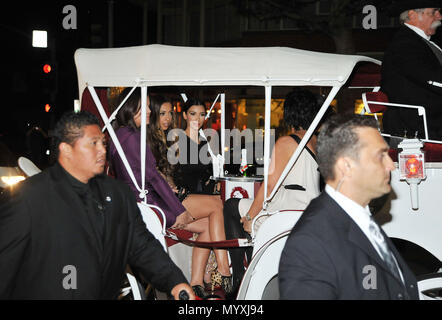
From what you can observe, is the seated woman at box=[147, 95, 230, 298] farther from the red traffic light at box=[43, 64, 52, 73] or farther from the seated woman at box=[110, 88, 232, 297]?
the red traffic light at box=[43, 64, 52, 73]

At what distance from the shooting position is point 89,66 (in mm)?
4809

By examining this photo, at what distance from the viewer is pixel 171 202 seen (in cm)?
491

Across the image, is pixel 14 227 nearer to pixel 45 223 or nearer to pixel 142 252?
pixel 45 223

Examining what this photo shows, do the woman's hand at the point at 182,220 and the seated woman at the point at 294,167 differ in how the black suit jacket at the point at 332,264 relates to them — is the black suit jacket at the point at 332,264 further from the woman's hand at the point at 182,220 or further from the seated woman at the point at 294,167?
the woman's hand at the point at 182,220

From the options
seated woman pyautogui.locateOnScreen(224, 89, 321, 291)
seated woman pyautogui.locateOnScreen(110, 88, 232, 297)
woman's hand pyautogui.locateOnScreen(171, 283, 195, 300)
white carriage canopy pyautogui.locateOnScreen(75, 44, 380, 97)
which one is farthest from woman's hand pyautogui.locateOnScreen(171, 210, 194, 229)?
woman's hand pyautogui.locateOnScreen(171, 283, 195, 300)

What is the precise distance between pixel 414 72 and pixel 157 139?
2624 millimetres

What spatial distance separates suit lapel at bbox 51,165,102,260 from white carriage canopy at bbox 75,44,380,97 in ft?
5.69

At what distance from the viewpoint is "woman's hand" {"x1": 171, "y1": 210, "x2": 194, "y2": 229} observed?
4.96m

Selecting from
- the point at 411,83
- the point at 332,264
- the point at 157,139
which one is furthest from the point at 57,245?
the point at 411,83

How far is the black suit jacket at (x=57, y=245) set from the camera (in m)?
2.76

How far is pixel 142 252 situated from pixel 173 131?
120 inches

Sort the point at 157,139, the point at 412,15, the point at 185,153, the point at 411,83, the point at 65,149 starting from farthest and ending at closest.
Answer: the point at 185,153 < the point at 157,139 < the point at 412,15 < the point at 411,83 < the point at 65,149

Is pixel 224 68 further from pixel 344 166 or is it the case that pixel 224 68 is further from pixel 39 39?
pixel 39 39
